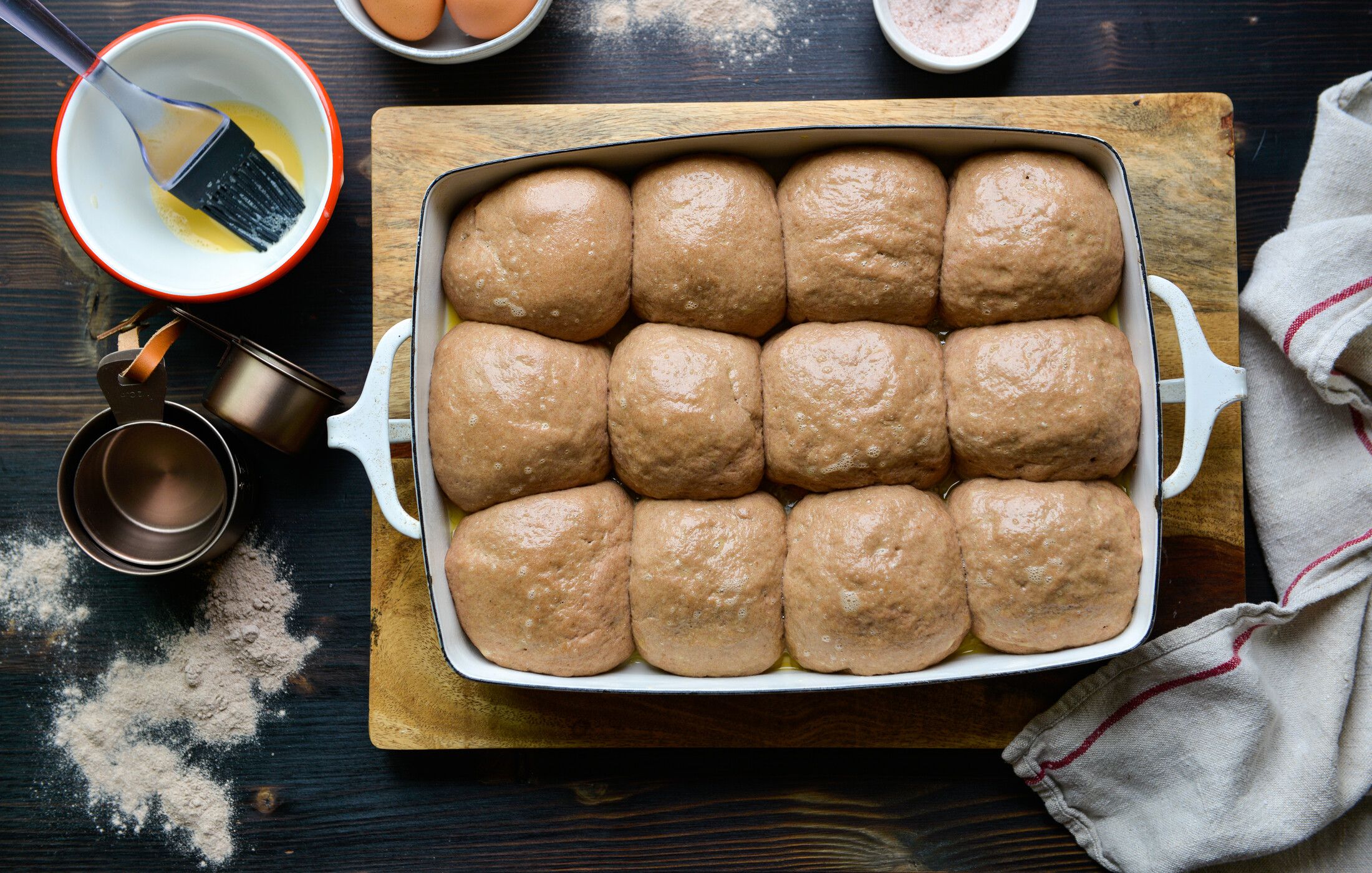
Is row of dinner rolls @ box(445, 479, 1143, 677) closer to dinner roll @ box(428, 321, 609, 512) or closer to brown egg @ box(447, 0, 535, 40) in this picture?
dinner roll @ box(428, 321, 609, 512)

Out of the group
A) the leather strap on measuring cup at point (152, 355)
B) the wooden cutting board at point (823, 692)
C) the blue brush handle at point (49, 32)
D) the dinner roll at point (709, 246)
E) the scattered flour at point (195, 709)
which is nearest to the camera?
the blue brush handle at point (49, 32)

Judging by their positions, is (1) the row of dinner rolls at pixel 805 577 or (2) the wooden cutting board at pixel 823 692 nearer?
(1) the row of dinner rolls at pixel 805 577

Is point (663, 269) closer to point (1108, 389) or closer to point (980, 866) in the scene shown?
point (1108, 389)

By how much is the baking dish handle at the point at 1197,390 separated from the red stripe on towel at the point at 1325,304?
0.30 meters

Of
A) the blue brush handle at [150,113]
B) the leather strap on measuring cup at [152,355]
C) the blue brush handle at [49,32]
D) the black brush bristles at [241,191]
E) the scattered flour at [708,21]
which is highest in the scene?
the scattered flour at [708,21]

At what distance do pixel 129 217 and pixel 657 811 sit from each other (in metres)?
2.01

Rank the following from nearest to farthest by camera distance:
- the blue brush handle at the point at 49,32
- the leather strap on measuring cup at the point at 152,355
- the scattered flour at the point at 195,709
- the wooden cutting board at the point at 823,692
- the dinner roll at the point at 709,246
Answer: the blue brush handle at the point at 49,32
the dinner roll at the point at 709,246
the leather strap on measuring cup at the point at 152,355
the wooden cutting board at the point at 823,692
the scattered flour at the point at 195,709

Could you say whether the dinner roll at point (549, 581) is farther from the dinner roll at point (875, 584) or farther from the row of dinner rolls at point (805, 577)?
the dinner roll at point (875, 584)

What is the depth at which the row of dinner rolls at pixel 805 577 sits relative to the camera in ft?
5.68

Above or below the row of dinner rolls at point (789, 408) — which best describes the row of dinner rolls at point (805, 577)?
below

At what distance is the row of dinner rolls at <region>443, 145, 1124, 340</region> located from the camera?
175 centimetres

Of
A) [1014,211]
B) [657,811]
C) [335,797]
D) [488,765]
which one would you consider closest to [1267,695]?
[1014,211]

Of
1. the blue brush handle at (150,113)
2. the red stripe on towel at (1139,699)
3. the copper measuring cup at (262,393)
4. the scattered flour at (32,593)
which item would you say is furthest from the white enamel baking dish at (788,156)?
the scattered flour at (32,593)

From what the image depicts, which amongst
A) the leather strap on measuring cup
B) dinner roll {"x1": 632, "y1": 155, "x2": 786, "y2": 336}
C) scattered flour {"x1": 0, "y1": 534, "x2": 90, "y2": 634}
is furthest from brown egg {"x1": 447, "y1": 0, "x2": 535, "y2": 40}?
scattered flour {"x1": 0, "y1": 534, "x2": 90, "y2": 634}
